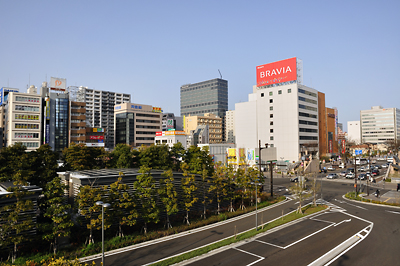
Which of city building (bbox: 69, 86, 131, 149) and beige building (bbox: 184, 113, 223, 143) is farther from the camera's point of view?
beige building (bbox: 184, 113, 223, 143)

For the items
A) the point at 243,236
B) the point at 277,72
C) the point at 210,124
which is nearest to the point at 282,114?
the point at 277,72

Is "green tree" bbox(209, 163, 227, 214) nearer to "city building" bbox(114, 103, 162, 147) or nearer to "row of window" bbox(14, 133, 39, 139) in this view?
"row of window" bbox(14, 133, 39, 139)

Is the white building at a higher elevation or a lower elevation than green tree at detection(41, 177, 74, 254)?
higher

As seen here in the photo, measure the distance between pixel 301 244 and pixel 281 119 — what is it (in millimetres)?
89616

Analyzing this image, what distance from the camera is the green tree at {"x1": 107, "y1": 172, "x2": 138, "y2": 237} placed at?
2642 centimetres

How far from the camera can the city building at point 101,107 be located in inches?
6378

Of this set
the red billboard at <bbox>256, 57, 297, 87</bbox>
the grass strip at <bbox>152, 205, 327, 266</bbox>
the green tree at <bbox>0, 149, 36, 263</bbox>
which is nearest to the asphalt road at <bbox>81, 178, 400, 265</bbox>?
the grass strip at <bbox>152, 205, 327, 266</bbox>

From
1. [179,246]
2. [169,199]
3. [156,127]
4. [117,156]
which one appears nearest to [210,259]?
[179,246]

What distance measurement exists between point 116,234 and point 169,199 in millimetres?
6503

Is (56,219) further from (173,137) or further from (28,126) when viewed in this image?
(28,126)

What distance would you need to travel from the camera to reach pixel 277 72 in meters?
109

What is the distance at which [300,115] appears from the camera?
109375mm

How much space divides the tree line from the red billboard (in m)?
73.4

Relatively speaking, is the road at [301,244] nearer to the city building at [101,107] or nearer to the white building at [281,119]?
the white building at [281,119]
